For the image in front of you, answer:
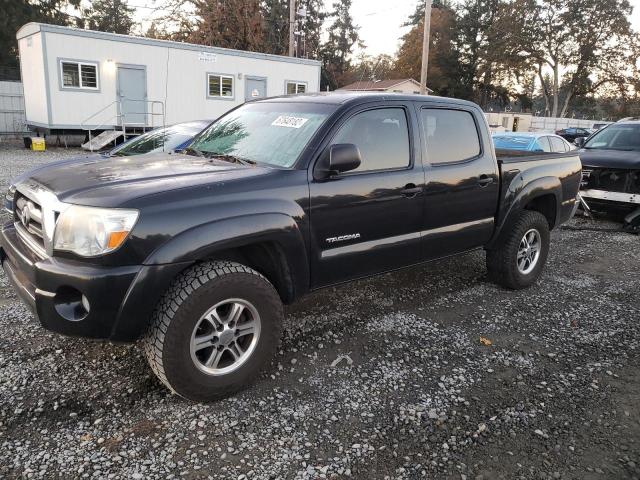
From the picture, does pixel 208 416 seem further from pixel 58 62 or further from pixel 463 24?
pixel 463 24

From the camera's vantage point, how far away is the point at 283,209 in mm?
3119

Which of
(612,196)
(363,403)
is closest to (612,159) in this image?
(612,196)

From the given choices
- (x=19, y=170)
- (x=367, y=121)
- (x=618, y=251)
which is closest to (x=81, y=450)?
(x=367, y=121)

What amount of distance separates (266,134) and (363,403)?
2011mm

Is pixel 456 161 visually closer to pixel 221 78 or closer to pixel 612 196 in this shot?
pixel 612 196

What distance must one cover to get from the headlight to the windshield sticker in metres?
1.46

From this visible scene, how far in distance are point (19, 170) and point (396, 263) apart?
11.5 metres

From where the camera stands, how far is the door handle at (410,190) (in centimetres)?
380

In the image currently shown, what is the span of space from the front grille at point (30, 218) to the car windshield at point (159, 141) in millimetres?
3910

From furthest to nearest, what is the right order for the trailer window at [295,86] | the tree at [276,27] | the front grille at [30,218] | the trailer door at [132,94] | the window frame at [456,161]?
the tree at [276,27]
the trailer window at [295,86]
the trailer door at [132,94]
the window frame at [456,161]
the front grille at [30,218]

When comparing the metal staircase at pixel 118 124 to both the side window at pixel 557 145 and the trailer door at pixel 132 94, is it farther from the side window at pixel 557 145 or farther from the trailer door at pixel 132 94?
the side window at pixel 557 145

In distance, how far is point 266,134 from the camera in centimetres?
372

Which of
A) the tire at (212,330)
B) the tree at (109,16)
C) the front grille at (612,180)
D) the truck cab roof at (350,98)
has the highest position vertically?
the tree at (109,16)

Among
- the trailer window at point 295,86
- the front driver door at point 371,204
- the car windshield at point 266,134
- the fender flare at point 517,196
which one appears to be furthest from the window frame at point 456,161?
the trailer window at point 295,86
